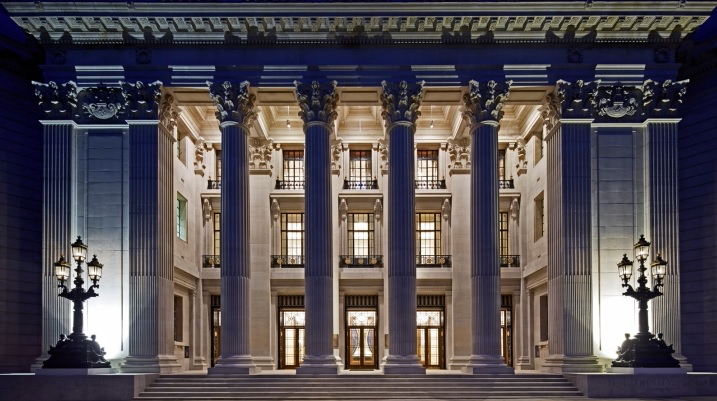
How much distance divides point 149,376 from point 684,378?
19.4 meters

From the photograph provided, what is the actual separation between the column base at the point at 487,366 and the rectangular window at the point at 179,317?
15161mm

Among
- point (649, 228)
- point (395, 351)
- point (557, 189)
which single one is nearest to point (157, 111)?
point (395, 351)

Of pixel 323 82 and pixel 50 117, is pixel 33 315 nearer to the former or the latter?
pixel 50 117

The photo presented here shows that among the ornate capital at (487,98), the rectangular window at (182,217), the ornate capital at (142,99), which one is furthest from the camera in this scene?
the rectangular window at (182,217)

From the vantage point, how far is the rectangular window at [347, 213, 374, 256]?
145ft

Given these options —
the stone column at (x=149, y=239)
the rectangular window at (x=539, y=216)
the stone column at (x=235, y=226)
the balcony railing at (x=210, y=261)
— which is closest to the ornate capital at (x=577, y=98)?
the rectangular window at (x=539, y=216)

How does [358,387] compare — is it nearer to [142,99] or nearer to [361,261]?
[361,261]

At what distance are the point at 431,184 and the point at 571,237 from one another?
12646mm

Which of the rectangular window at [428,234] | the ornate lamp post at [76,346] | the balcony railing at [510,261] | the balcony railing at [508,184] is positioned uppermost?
the balcony railing at [508,184]

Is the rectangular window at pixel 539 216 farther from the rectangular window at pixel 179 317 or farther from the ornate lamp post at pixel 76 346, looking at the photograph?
the ornate lamp post at pixel 76 346

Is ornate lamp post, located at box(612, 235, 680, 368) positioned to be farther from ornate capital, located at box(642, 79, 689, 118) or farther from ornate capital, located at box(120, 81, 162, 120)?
ornate capital, located at box(120, 81, 162, 120)

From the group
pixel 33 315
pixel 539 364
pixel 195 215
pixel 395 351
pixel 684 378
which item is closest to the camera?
pixel 684 378

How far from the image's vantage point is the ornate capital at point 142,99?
33375 millimetres

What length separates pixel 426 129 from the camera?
4441 centimetres
